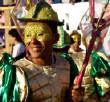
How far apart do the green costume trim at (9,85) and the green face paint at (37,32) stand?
0.29 meters

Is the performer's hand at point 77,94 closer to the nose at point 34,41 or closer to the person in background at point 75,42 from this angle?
the nose at point 34,41

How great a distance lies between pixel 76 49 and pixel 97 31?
433cm

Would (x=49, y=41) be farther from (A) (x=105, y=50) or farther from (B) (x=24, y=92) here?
(A) (x=105, y=50)

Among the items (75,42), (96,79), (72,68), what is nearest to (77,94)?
(72,68)

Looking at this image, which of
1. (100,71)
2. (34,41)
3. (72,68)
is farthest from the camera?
(100,71)

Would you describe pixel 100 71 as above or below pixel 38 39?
below

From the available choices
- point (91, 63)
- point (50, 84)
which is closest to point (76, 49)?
point (91, 63)

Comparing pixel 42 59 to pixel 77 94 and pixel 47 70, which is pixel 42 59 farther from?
pixel 77 94

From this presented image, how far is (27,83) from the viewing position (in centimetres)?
431

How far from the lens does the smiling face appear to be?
14.7 ft

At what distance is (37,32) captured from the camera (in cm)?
454

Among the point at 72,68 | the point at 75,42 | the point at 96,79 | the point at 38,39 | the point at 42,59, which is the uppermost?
the point at 38,39

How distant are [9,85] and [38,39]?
0.45 m

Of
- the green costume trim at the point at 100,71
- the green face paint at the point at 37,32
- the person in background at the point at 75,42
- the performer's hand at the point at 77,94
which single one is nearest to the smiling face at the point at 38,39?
the green face paint at the point at 37,32
